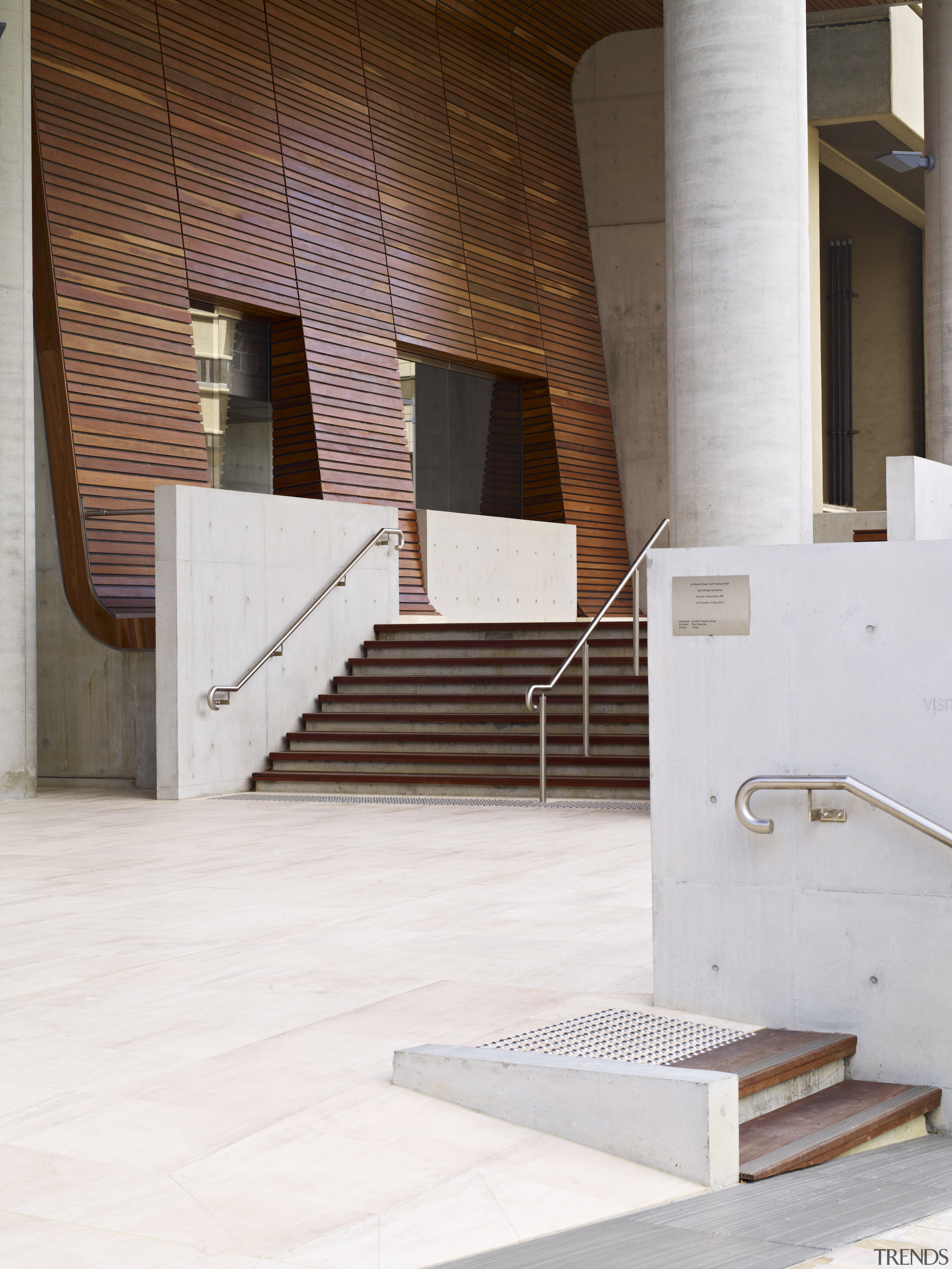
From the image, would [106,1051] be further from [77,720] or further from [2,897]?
[77,720]

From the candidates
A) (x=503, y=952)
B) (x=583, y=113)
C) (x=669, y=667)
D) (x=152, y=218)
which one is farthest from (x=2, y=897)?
(x=583, y=113)

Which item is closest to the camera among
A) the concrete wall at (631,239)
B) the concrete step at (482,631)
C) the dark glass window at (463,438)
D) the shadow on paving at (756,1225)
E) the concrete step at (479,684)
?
the shadow on paving at (756,1225)

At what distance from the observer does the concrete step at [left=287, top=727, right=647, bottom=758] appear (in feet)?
35.9

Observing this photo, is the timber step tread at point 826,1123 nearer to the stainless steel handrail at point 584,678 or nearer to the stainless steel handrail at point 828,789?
the stainless steel handrail at point 828,789

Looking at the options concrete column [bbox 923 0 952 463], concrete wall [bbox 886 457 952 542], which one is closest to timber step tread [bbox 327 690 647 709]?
concrete wall [bbox 886 457 952 542]

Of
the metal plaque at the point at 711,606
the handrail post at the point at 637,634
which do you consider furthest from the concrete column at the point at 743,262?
the metal plaque at the point at 711,606

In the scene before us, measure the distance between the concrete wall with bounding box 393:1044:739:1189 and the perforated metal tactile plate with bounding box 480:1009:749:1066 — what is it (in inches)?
5.3

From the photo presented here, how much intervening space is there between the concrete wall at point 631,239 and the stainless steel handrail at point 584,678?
9.13 meters

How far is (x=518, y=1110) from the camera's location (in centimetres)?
356

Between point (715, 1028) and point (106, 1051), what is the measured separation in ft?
5.54

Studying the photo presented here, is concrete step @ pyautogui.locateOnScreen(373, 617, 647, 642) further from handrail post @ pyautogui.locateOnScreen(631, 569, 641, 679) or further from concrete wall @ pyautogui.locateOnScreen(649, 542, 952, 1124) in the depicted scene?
concrete wall @ pyautogui.locateOnScreen(649, 542, 952, 1124)

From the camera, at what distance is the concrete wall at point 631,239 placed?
67.3 feet

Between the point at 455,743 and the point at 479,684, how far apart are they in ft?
2.40

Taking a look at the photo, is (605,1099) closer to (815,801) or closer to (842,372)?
(815,801)
